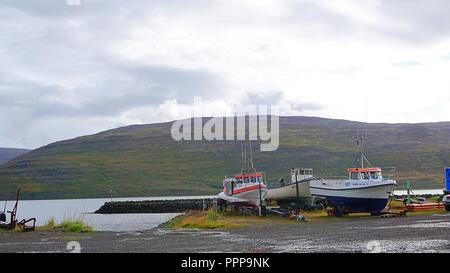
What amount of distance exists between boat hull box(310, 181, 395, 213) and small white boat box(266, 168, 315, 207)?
579cm


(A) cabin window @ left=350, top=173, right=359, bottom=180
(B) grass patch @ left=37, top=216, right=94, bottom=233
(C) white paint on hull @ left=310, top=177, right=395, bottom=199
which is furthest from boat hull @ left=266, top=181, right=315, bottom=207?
(B) grass patch @ left=37, top=216, right=94, bottom=233

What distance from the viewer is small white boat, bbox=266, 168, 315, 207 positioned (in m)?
53.1

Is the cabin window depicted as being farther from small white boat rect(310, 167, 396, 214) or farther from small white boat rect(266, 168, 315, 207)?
small white boat rect(266, 168, 315, 207)

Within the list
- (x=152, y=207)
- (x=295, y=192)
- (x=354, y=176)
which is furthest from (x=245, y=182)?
(x=152, y=207)

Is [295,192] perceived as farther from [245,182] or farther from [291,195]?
[245,182]

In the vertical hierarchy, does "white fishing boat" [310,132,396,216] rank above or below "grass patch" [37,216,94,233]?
above

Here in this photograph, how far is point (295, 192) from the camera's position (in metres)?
54.1

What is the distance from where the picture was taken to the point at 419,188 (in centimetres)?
19200

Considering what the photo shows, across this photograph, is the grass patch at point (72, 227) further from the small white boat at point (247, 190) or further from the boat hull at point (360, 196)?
the boat hull at point (360, 196)

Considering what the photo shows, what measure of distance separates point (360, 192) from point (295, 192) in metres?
10.7

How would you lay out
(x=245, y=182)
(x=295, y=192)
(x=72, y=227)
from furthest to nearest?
(x=245, y=182) < (x=295, y=192) < (x=72, y=227)

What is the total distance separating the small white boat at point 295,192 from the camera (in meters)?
53.1
